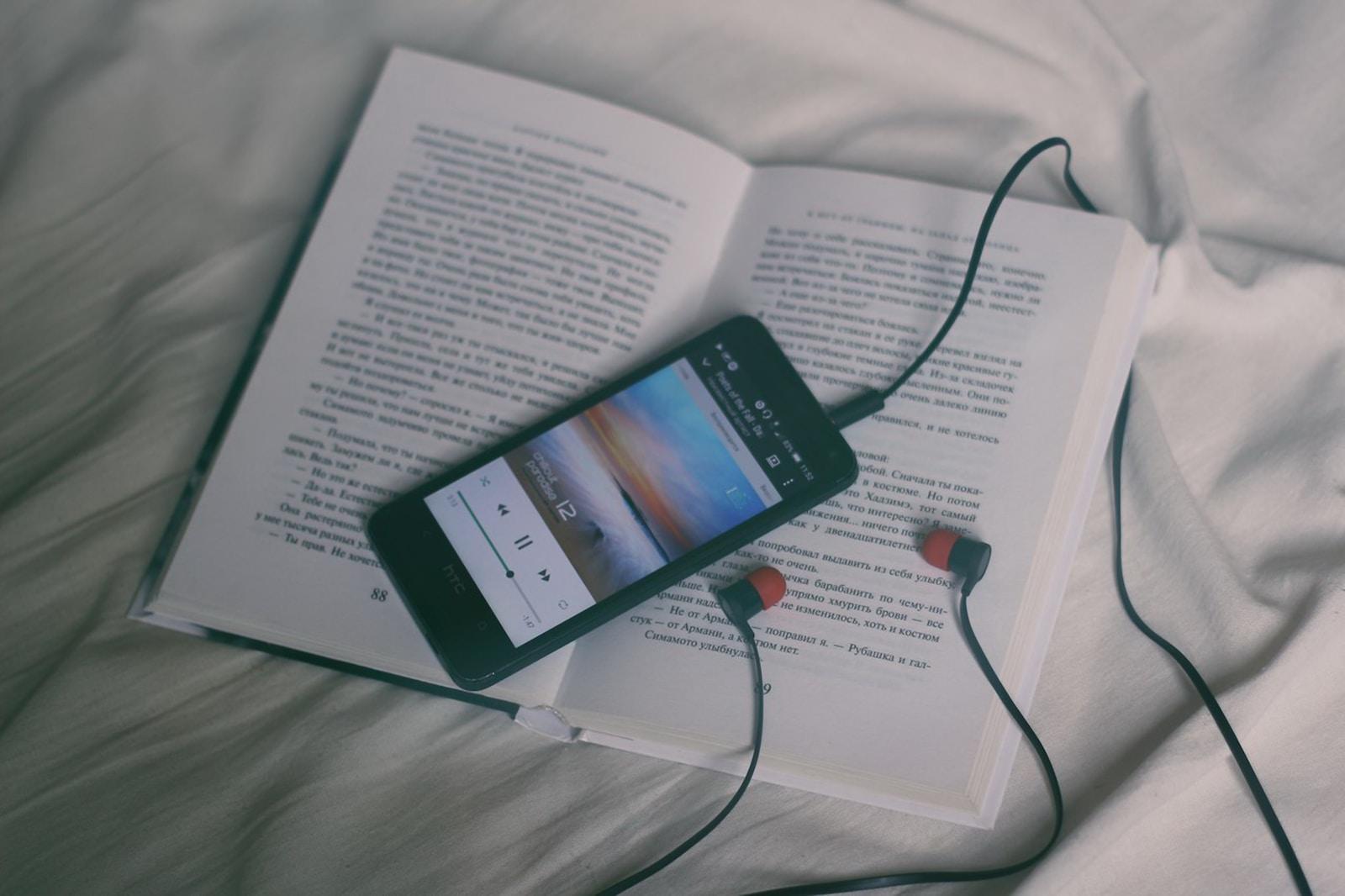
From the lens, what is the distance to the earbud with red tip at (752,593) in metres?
0.54

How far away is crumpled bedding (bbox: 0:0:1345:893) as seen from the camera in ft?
1.74

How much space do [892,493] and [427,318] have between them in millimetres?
274

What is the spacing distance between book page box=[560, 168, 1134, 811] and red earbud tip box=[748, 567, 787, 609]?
0.01 m

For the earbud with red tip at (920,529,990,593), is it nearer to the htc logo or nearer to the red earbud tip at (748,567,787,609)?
the red earbud tip at (748,567,787,609)

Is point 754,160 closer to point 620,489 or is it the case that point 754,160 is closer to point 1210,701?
point 620,489

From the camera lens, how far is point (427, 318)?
628mm

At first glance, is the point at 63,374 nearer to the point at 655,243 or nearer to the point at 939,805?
the point at 655,243

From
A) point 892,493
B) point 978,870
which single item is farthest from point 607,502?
point 978,870

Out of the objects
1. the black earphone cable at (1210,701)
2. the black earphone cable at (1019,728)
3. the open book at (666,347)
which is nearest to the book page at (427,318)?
the open book at (666,347)

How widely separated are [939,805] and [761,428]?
20 cm

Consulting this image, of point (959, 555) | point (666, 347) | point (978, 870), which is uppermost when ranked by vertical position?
point (666, 347)

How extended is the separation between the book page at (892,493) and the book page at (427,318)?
0.05 meters

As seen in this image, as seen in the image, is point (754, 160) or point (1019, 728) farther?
point (754, 160)

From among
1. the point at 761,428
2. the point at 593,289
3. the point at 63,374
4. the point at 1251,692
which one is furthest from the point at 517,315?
the point at 1251,692
